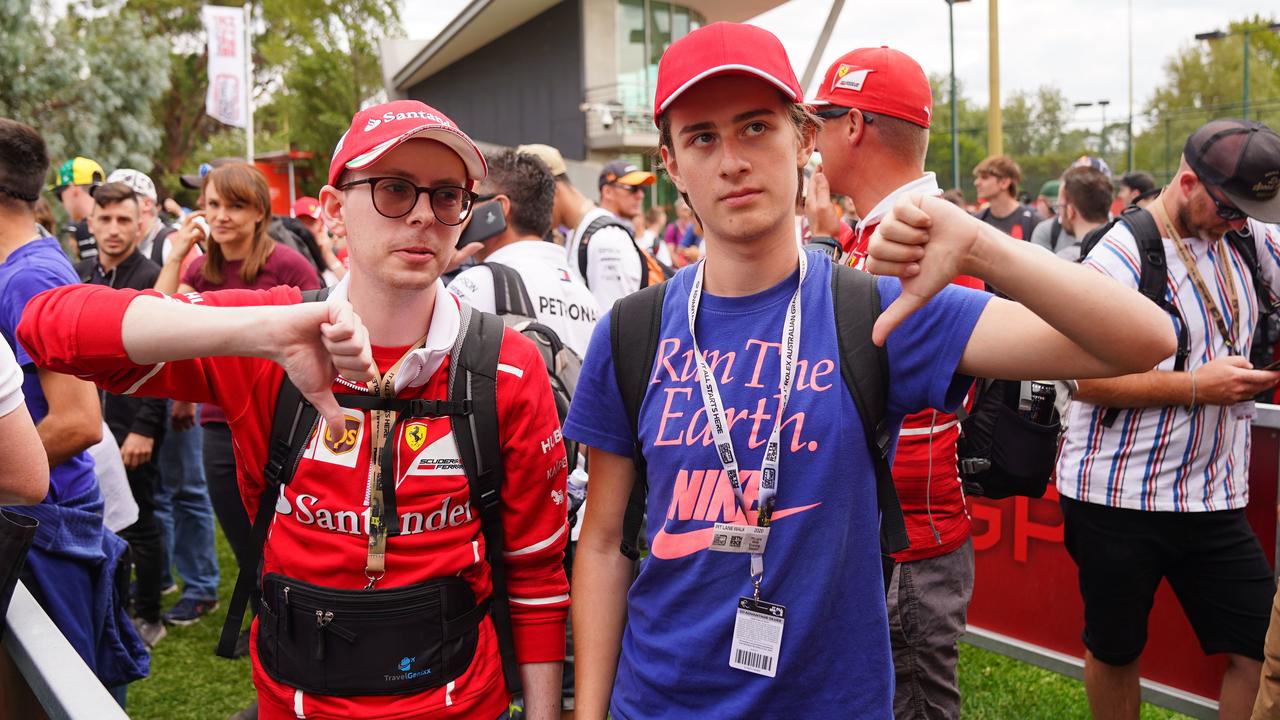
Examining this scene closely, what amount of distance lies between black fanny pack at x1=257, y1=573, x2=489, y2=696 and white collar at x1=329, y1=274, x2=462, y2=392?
0.45 metres

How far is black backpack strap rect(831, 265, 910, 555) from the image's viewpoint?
1.78 m

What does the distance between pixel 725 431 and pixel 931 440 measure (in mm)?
1135

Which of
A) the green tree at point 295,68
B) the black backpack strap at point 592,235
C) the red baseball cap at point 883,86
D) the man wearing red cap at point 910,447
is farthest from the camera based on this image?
the green tree at point 295,68

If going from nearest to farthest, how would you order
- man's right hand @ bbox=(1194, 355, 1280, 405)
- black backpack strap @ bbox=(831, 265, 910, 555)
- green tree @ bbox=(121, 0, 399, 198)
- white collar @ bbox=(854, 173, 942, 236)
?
1. black backpack strap @ bbox=(831, 265, 910, 555)
2. white collar @ bbox=(854, 173, 942, 236)
3. man's right hand @ bbox=(1194, 355, 1280, 405)
4. green tree @ bbox=(121, 0, 399, 198)

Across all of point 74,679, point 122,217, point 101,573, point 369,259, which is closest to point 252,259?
point 122,217

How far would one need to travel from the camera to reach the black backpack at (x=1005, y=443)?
2.80 meters

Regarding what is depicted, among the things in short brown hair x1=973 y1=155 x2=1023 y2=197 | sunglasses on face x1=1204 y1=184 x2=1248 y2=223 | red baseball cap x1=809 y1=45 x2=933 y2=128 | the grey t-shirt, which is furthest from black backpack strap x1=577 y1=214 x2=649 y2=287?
short brown hair x1=973 y1=155 x2=1023 y2=197

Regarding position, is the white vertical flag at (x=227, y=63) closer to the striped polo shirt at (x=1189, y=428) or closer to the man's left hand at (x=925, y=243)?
the striped polo shirt at (x=1189, y=428)

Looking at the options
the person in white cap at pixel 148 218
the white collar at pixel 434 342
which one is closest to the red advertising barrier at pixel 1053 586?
the white collar at pixel 434 342

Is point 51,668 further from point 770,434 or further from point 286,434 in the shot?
point 770,434

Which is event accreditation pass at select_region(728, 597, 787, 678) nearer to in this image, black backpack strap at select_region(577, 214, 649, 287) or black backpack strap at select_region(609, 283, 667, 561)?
black backpack strap at select_region(609, 283, 667, 561)

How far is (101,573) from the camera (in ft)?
10.5

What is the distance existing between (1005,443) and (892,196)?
0.82 meters

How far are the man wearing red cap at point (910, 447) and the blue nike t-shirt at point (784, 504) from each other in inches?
37.2
